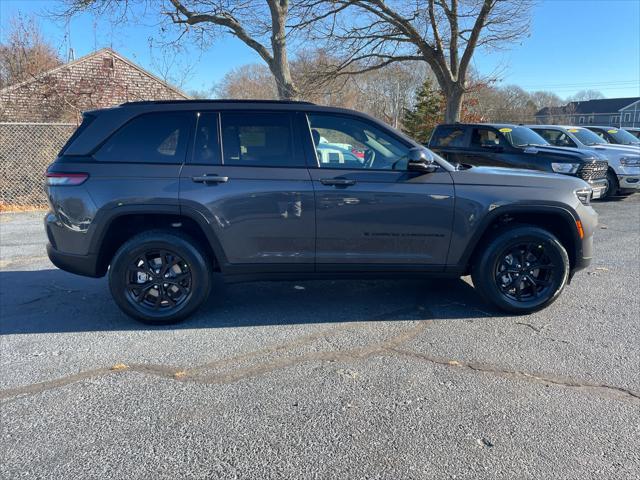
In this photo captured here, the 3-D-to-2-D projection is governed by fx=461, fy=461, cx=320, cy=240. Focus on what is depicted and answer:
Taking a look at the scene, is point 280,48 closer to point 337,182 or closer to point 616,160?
point 616,160

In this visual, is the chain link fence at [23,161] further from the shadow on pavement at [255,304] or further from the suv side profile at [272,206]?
the suv side profile at [272,206]

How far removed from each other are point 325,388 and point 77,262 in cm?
248

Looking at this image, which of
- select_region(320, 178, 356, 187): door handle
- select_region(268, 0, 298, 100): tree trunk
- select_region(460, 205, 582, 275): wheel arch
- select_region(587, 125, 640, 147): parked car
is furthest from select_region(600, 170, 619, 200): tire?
select_region(320, 178, 356, 187): door handle

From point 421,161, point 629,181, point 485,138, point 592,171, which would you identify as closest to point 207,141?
point 421,161

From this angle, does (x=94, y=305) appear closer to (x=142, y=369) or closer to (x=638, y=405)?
(x=142, y=369)

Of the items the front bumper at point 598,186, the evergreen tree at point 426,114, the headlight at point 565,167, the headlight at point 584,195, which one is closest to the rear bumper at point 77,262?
the headlight at point 584,195

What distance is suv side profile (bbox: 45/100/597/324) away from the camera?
3.89 meters

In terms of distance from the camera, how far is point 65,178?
12.7ft

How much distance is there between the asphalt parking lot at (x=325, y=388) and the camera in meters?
2.37

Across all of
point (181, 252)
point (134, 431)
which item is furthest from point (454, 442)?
point (181, 252)

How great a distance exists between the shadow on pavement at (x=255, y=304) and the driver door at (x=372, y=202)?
0.51 meters

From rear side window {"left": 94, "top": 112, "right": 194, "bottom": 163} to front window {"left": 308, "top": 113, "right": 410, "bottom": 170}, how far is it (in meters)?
1.14

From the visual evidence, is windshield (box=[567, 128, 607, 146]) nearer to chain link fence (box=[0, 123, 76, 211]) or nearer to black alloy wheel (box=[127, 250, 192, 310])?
black alloy wheel (box=[127, 250, 192, 310])

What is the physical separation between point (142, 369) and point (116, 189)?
1511 millimetres
